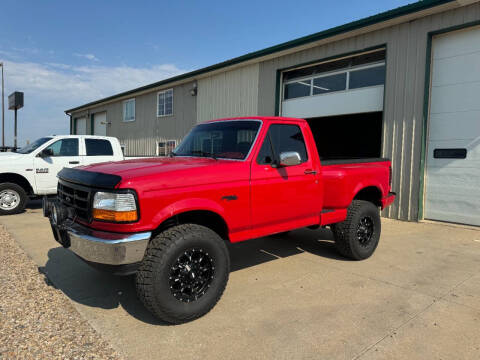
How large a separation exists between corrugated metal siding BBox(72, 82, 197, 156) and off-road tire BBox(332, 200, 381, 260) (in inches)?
430

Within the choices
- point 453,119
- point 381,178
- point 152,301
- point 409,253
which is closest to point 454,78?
point 453,119

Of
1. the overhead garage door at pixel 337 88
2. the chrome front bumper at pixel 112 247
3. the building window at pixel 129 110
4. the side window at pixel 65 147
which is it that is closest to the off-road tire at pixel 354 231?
the chrome front bumper at pixel 112 247

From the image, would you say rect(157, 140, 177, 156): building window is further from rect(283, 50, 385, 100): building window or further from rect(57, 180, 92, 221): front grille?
rect(57, 180, 92, 221): front grille

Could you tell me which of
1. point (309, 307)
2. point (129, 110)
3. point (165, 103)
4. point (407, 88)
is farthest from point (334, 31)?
point (129, 110)

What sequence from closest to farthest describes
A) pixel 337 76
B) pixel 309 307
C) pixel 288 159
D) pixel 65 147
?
pixel 309 307 → pixel 288 159 → pixel 65 147 → pixel 337 76

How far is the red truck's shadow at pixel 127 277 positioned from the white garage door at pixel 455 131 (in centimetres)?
315

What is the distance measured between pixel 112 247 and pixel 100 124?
22.0 meters

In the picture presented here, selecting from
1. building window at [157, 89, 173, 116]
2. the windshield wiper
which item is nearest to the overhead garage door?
the windshield wiper

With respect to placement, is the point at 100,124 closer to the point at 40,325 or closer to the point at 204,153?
the point at 204,153

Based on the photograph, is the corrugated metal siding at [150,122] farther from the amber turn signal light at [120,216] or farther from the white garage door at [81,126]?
the amber turn signal light at [120,216]

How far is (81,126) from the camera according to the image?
25156 millimetres

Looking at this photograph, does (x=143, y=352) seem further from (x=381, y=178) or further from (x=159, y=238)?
(x=381, y=178)

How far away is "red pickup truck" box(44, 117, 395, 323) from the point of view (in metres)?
2.80

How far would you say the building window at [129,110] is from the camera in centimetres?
1907
